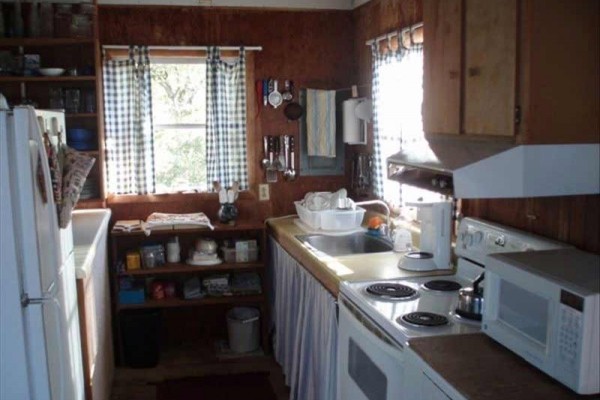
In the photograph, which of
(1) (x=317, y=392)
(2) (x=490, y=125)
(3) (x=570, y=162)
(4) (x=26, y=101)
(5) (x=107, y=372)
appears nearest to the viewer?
(3) (x=570, y=162)

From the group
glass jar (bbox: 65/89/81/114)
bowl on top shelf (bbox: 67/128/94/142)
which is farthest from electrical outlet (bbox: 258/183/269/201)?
glass jar (bbox: 65/89/81/114)

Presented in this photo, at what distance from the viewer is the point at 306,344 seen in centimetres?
310

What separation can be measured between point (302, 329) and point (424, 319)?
1.26m

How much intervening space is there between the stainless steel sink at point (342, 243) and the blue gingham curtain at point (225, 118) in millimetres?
888

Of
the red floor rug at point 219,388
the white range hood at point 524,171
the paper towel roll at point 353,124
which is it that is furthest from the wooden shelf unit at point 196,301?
the white range hood at point 524,171

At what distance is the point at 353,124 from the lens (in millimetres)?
3916

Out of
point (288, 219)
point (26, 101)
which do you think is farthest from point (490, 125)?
point (26, 101)

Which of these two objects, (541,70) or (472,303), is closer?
(541,70)

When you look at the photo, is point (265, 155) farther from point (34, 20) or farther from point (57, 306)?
point (57, 306)

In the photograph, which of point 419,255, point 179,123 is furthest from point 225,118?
point 419,255

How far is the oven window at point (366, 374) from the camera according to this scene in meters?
2.05

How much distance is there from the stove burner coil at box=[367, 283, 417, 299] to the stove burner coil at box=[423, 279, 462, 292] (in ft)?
0.33

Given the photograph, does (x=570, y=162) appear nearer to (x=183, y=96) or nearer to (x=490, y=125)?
(x=490, y=125)

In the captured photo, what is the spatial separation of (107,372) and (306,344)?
1.12 metres
